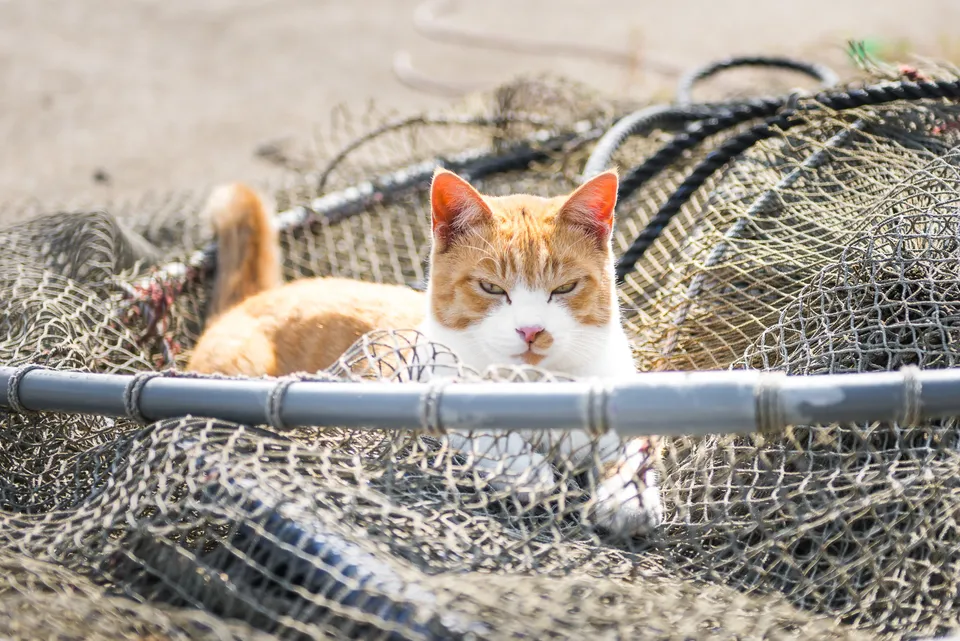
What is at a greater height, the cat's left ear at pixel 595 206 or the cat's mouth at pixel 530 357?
the cat's left ear at pixel 595 206

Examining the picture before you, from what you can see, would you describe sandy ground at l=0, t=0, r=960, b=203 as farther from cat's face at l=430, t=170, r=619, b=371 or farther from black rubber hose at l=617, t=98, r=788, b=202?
cat's face at l=430, t=170, r=619, b=371

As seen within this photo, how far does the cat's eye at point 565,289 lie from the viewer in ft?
6.94

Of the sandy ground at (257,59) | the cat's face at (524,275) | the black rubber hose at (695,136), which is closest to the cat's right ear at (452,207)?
the cat's face at (524,275)

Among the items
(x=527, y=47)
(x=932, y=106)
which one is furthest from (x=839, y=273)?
(x=527, y=47)

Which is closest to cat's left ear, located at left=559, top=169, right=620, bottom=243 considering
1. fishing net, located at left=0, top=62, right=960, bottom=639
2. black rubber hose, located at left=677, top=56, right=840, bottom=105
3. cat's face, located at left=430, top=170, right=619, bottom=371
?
cat's face, located at left=430, top=170, right=619, bottom=371

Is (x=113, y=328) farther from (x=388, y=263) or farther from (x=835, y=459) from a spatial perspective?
(x=835, y=459)

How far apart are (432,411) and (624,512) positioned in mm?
478

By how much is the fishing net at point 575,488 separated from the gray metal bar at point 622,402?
0.08 metres

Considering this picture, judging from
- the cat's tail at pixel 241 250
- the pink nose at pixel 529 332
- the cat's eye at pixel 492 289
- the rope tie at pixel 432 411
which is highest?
the cat's tail at pixel 241 250

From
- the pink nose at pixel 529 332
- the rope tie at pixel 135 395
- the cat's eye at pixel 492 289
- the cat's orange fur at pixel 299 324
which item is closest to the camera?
the rope tie at pixel 135 395

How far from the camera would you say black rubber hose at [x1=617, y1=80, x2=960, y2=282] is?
2.22 meters

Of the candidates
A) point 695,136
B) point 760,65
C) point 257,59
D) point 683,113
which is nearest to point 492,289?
point 695,136

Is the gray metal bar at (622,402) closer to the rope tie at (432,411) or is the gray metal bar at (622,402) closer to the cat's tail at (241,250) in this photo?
the rope tie at (432,411)

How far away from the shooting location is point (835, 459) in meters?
1.65
